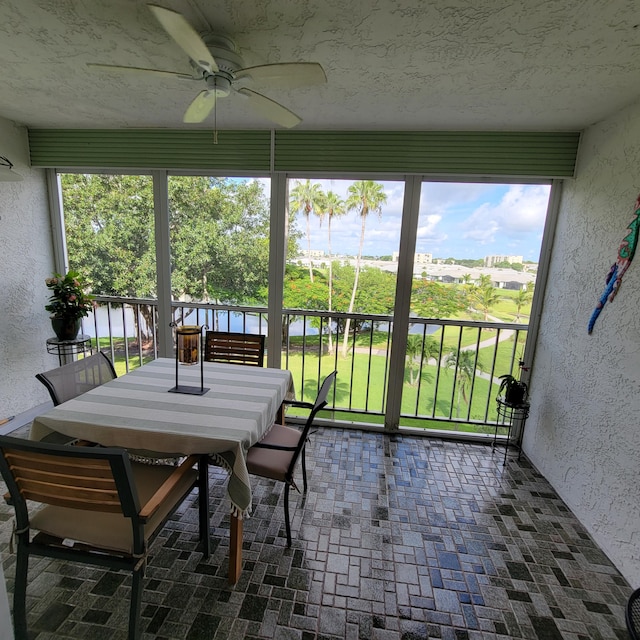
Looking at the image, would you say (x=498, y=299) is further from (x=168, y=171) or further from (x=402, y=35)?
(x=168, y=171)

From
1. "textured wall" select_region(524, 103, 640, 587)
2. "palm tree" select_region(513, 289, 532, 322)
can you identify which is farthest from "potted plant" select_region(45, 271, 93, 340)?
"textured wall" select_region(524, 103, 640, 587)

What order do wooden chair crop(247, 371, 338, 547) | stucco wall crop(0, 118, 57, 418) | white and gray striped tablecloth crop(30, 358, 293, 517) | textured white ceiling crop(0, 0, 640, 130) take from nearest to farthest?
textured white ceiling crop(0, 0, 640, 130) → white and gray striped tablecloth crop(30, 358, 293, 517) → wooden chair crop(247, 371, 338, 547) → stucco wall crop(0, 118, 57, 418)

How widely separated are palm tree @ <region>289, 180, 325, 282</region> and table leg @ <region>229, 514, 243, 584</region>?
223cm

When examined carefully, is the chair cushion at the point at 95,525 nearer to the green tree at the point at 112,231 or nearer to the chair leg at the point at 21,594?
the chair leg at the point at 21,594

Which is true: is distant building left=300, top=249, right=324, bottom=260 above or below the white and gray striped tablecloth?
above

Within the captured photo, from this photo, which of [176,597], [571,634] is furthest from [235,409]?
[571,634]

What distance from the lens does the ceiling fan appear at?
118 centimetres

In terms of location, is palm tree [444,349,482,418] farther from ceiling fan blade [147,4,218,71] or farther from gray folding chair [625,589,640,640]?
ceiling fan blade [147,4,218,71]

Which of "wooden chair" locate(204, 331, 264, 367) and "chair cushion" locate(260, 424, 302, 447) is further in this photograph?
"wooden chair" locate(204, 331, 264, 367)

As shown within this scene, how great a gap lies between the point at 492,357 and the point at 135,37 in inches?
128

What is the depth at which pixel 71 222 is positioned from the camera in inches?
128

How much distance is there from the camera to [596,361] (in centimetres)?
204

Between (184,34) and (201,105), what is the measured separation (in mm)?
574

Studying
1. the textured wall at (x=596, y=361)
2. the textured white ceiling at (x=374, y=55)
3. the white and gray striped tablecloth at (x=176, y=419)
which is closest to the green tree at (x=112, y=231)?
the textured white ceiling at (x=374, y=55)
